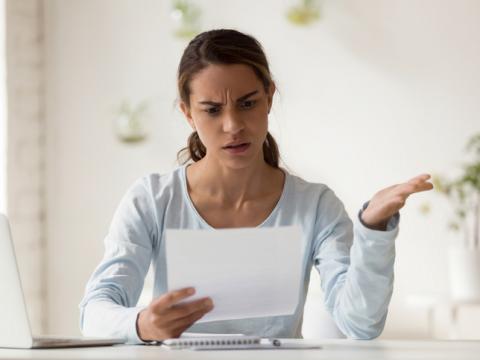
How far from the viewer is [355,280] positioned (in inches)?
69.2

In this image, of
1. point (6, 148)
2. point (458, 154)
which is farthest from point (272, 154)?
point (6, 148)

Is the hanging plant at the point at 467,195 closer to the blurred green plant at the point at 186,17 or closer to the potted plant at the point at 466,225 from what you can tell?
the potted plant at the point at 466,225

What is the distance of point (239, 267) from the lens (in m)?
1.50

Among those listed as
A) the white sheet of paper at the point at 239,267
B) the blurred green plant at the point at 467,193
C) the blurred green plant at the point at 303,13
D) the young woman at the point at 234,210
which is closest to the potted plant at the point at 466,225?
the blurred green plant at the point at 467,193

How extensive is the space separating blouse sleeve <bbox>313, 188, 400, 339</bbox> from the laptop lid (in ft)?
1.95

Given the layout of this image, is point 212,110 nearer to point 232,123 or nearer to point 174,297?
point 232,123

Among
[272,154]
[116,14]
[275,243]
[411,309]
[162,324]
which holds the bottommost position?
[411,309]

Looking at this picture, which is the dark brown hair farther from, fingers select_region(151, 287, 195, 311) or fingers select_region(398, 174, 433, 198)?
fingers select_region(151, 287, 195, 311)

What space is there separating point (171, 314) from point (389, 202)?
0.42 meters

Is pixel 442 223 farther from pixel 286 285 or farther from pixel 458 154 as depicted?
pixel 286 285

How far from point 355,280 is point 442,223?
271 centimetres

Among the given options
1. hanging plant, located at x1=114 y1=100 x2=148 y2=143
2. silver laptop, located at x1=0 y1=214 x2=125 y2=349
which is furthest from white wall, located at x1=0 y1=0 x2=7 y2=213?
silver laptop, located at x1=0 y1=214 x2=125 y2=349

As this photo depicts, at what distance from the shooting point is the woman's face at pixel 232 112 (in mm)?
1944

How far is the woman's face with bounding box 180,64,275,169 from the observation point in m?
1.94
